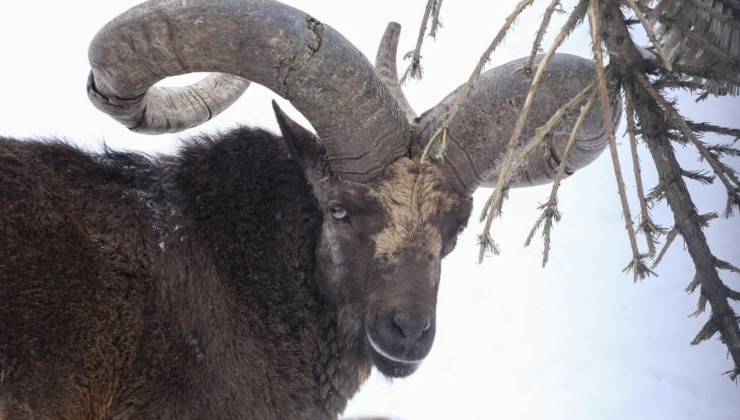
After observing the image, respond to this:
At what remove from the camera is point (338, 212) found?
642cm

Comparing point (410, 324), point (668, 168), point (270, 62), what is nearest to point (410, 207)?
point (410, 324)

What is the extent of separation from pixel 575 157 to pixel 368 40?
8.42 meters

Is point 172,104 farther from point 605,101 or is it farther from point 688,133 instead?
point 688,133

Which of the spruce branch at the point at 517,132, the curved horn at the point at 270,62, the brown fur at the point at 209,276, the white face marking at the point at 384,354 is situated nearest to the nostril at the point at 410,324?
the brown fur at the point at 209,276

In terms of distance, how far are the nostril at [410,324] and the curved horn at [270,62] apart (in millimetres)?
1134

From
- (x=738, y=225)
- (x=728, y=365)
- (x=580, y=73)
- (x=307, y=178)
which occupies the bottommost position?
(x=728, y=365)

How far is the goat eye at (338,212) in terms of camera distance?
6391 mm

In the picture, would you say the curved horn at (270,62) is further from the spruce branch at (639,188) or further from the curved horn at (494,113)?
the spruce branch at (639,188)

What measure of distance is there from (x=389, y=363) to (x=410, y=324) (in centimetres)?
44

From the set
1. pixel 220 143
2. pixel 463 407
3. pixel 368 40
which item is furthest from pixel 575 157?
pixel 368 40

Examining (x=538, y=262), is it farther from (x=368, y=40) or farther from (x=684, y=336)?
(x=368, y=40)

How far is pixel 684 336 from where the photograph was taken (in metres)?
10.9

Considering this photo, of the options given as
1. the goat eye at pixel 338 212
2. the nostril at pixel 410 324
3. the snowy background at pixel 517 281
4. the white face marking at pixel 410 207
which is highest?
the white face marking at pixel 410 207

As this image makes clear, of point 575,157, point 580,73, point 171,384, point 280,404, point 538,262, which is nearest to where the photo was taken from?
point 171,384
